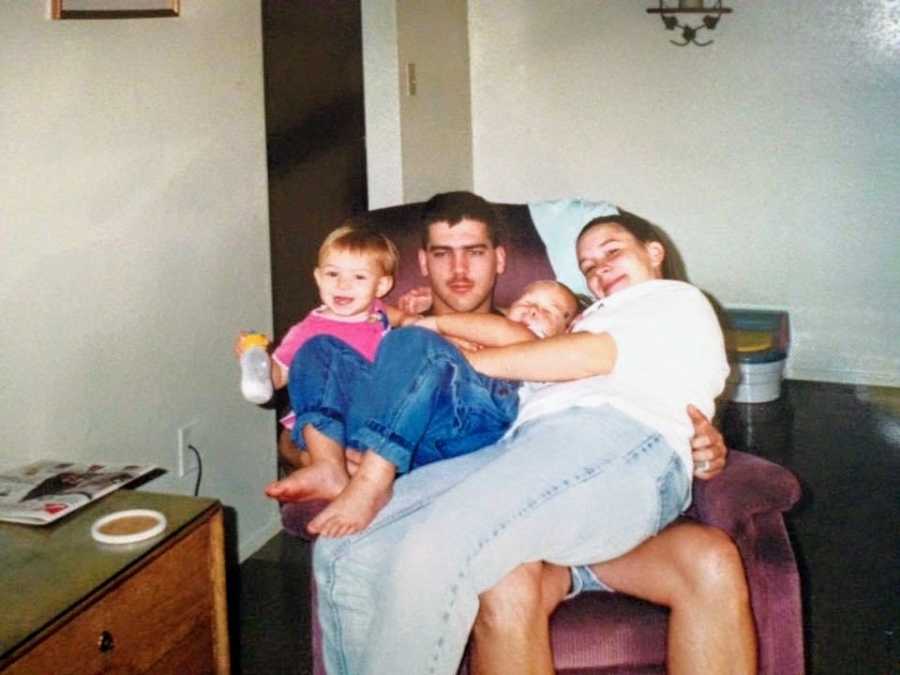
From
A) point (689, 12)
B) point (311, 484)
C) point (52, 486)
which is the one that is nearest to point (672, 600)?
point (311, 484)

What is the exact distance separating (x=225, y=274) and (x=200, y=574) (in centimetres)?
109

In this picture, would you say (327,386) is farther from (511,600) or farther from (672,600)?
(672,600)

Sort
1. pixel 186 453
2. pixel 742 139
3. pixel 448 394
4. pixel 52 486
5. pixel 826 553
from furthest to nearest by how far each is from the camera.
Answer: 1. pixel 742 139
2. pixel 826 553
3. pixel 186 453
4. pixel 52 486
5. pixel 448 394

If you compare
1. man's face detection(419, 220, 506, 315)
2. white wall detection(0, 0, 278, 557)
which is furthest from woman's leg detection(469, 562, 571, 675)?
white wall detection(0, 0, 278, 557)

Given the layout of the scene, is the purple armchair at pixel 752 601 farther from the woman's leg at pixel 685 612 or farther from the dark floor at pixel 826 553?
the dark floor at pixel 826 553

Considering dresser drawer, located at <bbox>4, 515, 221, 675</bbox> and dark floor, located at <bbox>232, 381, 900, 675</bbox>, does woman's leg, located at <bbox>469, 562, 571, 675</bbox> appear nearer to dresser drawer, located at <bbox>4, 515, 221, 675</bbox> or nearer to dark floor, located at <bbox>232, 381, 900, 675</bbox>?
dresser drawer, located at <bbox>4, 515, 221, 675</bbox>

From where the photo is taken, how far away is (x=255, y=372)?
171cm

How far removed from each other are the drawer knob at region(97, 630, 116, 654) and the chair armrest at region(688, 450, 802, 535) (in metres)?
1.09

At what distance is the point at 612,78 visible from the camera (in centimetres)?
445

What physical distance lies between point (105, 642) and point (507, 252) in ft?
4.43

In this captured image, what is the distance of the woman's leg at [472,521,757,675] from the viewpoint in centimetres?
140

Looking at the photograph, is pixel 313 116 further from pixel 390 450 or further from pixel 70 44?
pixel 390 450

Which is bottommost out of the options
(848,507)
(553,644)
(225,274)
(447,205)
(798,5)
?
(848,507)

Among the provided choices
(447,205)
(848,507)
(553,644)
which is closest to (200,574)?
(553,644)
